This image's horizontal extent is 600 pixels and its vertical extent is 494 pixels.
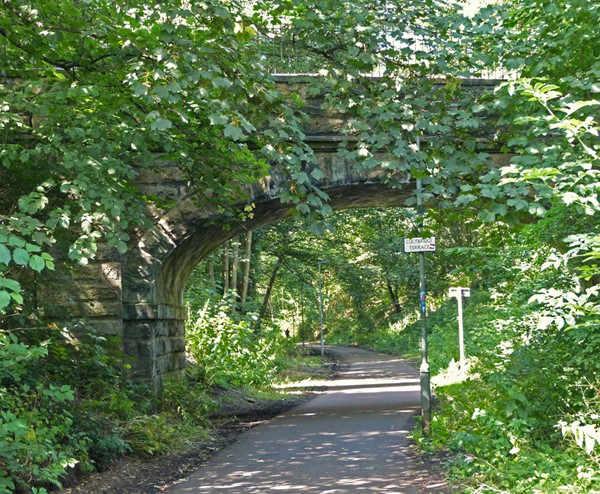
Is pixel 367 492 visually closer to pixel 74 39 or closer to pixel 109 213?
pixel 109 213

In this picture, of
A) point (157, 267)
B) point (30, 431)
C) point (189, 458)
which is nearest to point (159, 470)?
point (189, 458)

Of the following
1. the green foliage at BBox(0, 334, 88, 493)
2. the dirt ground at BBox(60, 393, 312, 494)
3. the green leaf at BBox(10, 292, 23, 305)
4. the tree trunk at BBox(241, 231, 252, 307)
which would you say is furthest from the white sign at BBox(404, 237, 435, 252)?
the tree trunk at BBox(241, 231, 252, 307)

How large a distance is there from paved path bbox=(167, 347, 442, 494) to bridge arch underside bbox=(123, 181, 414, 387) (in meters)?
1.80

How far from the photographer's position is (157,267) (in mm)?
11469

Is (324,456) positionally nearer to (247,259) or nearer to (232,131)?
(232,131)

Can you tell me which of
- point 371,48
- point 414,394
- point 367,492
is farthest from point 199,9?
point 414,394

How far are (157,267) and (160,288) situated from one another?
461mm

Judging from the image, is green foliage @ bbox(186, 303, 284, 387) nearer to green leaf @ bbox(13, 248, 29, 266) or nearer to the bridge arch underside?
the bridge arch underside

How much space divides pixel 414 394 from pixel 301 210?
12.5m

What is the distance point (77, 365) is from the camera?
29.6 feet

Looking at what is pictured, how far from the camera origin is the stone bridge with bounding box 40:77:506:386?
434 inches

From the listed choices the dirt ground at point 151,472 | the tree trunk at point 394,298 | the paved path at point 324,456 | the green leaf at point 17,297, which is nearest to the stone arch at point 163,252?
the dirt ground at point 151,472

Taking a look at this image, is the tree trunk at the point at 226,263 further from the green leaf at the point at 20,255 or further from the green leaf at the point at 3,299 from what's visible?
the green leaf at the point at 3,299

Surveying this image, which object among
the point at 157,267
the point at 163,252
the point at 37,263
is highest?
the point at 163,252
